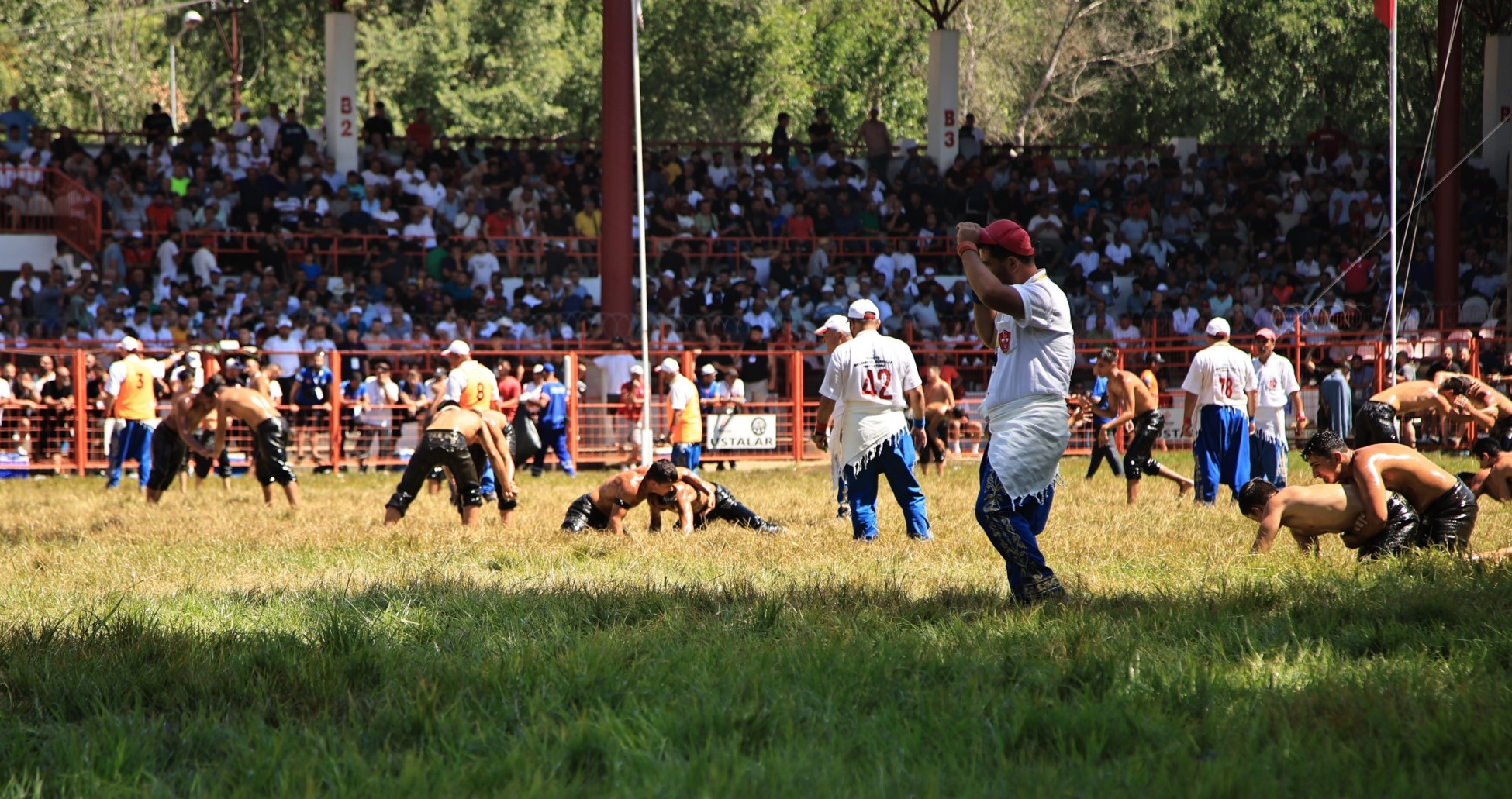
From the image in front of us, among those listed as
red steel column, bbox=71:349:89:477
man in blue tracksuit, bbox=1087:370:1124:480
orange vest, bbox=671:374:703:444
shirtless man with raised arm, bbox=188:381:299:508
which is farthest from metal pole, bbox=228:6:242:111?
man in blue tracksuit, bbox=1087:370:1124:480

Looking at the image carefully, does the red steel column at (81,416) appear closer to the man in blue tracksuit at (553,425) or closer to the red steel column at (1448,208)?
the man in blue tracksuit at (553,425)

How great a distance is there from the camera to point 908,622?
19.1ft

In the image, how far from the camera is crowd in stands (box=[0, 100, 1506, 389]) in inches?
812

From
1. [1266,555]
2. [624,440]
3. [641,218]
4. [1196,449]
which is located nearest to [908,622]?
[1266,555]

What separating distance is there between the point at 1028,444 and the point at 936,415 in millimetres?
11491

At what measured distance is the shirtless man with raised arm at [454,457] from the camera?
418 inches

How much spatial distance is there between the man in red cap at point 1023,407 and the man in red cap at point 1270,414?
6.55 m

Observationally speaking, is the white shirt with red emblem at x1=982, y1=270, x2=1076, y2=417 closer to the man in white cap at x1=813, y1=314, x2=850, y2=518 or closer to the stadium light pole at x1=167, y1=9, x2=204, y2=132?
the man in white cap at x1=813, y1=314, x2=850, y2=518

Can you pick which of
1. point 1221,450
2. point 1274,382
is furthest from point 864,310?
point 1274,382

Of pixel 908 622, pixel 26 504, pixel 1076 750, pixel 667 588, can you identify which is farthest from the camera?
pixel 26 504

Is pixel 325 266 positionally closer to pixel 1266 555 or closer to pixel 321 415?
pixel 321 415

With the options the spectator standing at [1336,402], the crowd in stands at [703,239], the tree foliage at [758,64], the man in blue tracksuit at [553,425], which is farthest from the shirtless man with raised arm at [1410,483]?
the tree foliage at [758,64]

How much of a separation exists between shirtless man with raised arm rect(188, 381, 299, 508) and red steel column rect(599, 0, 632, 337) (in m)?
9.02

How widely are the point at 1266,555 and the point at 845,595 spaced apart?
2.67m
